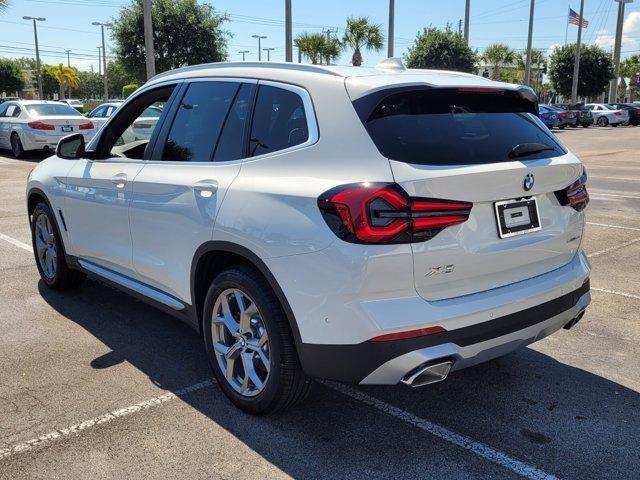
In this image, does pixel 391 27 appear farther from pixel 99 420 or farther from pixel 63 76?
pixel 63 76

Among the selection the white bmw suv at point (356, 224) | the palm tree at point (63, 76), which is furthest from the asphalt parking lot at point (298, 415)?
the palm tree at point (63, 76)

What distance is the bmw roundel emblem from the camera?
298 centimetres

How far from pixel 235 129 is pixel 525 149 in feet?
5.07

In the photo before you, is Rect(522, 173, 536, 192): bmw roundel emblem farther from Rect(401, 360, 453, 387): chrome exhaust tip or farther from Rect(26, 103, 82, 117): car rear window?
Rect(26, 103, 82, 117): car rear window

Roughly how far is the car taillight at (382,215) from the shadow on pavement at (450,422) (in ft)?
3.52

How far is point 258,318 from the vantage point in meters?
3.23

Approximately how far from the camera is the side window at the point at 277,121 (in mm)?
3105

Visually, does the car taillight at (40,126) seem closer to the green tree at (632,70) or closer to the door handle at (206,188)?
the door handle at (206,188)

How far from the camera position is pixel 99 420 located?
3283mm

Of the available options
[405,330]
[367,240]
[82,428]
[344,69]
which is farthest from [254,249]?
[82,428]

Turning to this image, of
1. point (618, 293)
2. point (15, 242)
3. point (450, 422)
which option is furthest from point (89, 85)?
point (450, 422)

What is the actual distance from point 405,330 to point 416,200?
0.56 m

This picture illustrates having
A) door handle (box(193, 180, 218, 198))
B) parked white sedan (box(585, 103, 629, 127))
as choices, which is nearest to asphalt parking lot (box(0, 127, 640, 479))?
door handle (box(193, 180, 218, 198))

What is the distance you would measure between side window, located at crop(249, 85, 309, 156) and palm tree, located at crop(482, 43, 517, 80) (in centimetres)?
8351
